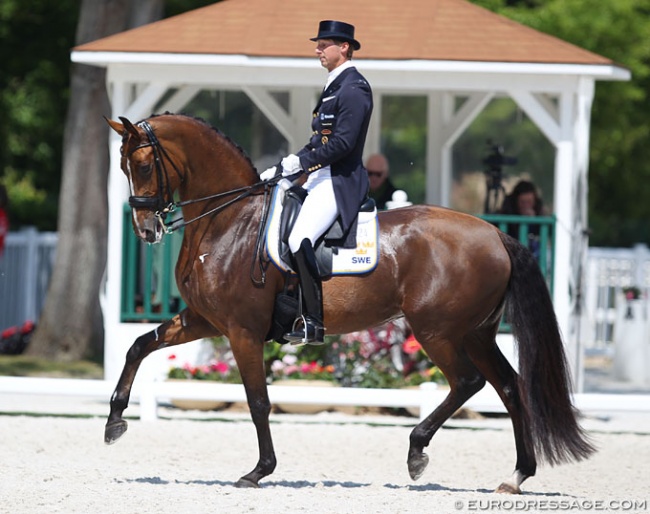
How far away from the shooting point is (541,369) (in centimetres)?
848

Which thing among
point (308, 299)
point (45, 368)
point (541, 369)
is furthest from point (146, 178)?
point (45, 368)

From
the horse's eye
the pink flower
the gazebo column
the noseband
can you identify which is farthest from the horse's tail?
the gazebo column

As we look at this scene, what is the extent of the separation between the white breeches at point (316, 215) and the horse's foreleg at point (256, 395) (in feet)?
2.15

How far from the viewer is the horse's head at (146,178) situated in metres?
8.16

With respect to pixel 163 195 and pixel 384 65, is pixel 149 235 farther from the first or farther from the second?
pixel 384 65

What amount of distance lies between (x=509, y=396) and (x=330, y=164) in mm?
1839

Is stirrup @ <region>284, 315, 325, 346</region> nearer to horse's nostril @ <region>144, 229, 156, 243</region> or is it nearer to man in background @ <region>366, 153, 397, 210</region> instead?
horse's nostril @ <region>144, 229, 156, 243</region>

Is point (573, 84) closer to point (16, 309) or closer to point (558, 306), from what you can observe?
point (558, 306)

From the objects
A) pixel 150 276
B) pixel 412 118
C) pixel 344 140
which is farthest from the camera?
pixel 412 118

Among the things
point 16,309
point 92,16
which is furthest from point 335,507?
point 16,309

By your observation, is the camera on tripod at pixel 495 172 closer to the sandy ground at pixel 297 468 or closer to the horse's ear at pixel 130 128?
the sandy ground at pixel 297 468

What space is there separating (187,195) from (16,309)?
1090 centimetres

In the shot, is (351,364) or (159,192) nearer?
(159,192)

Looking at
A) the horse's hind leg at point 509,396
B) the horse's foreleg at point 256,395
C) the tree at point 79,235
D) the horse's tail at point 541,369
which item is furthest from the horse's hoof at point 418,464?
the tree at point 79,235
